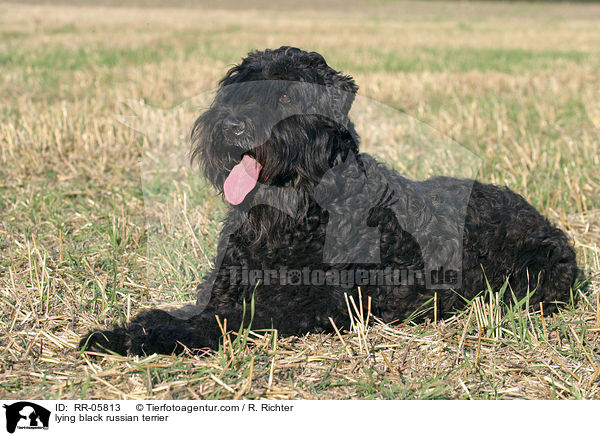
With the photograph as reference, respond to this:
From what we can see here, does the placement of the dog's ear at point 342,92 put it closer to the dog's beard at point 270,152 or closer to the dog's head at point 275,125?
the dog's head at point 275,125

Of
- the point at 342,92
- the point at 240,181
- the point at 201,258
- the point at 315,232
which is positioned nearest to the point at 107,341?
the point at 240,181

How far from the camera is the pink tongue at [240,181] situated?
3.70 metres

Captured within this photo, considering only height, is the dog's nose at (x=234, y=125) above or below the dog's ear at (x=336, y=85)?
below

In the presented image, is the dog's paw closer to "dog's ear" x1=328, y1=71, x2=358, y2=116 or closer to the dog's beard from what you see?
the dog's beard

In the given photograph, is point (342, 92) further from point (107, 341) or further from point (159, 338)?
point (107, 341)

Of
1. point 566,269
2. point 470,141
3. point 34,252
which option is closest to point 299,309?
point 566,269

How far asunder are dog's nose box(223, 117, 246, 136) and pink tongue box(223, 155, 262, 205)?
210mm

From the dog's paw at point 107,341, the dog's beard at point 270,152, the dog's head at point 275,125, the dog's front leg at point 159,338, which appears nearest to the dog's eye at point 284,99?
the dog's head at point 275,125

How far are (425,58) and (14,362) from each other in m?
20.4

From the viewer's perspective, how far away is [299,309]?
394 cm

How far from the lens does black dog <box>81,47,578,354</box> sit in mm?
3674

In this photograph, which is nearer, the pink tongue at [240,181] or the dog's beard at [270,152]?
the dog's beard at [270,152]

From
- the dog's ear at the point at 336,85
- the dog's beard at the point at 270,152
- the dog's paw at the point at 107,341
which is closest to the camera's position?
the dog's beard at the point at 270,152

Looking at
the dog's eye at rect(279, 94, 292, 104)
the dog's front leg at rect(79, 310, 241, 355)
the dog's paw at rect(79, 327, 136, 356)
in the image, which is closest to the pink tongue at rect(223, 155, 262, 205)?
the dog's eye at rect(279, 94, 292, 104)
